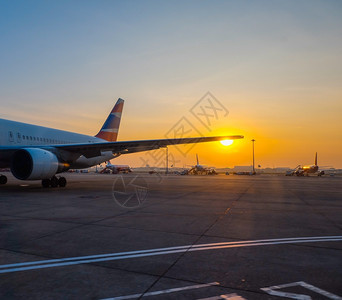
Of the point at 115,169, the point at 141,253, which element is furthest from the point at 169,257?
the point at 115,169

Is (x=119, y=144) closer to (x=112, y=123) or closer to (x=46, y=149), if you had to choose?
(x=46, y=149)

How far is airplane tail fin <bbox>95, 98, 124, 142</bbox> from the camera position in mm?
28375

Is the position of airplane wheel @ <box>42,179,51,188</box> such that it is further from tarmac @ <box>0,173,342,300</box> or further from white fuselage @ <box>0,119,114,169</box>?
tarmac @ <box>0,173,342,300</box>

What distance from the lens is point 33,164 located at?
541 inches

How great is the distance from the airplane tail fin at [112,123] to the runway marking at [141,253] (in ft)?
82.2

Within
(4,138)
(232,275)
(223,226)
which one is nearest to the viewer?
(232,275)

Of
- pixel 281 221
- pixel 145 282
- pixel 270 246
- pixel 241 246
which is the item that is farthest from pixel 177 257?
pixel 281 221

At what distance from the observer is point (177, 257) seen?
4.13 meters

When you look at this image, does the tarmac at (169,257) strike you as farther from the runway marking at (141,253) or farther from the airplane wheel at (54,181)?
the airplane wheel at (54,181)

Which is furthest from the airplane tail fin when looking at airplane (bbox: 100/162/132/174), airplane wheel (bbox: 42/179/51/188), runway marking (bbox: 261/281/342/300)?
airplane (bbox: 100/162/132/174)

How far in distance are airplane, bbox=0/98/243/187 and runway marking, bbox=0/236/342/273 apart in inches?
441

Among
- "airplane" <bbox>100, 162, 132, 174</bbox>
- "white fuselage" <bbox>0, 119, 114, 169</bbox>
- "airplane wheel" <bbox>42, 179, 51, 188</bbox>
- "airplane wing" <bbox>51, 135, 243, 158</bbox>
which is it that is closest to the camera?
"white fuselage" <bbox>0, 119, 114, 169</bbox>

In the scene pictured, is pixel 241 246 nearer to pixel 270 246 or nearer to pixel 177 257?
pixel 270 246

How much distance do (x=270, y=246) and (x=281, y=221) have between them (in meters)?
2.65
